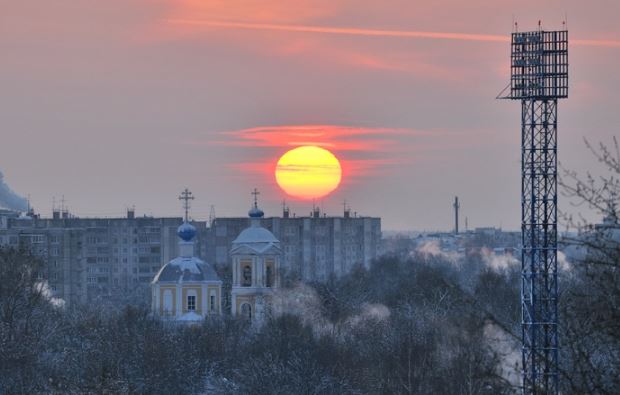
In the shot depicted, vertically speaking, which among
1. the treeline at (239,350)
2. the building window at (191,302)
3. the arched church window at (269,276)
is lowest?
the treeline at (239,350)

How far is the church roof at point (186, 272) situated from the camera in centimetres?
6669

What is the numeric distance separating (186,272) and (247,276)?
2.15 metres

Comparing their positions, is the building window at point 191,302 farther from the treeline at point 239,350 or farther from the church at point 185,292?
the treeline at point 239,350

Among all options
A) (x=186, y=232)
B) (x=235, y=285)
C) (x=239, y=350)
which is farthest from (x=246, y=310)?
(x=239, y=350)

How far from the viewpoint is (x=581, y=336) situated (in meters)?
16.1

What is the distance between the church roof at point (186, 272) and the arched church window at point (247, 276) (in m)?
1.01

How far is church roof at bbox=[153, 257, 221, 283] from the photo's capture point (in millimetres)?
66688

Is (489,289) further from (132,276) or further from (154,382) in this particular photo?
(132,276)

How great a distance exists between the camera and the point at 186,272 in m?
66.8

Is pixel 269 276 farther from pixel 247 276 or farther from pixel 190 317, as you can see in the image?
pixel 190 317

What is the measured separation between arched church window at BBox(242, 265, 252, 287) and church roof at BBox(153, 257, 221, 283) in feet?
3.30

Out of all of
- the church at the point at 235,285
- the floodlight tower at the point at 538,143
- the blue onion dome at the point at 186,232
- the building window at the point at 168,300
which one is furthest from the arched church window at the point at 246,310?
the floodlight tower at the point at 538,143

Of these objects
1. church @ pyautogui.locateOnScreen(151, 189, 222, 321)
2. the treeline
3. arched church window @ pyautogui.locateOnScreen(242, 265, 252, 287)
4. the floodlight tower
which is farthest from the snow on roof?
the floodlight tower

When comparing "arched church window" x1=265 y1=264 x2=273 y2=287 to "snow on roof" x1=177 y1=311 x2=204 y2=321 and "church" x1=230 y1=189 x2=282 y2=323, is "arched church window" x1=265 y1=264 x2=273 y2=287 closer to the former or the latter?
"church" x1=230 y1=189 x2=282 y2=323
